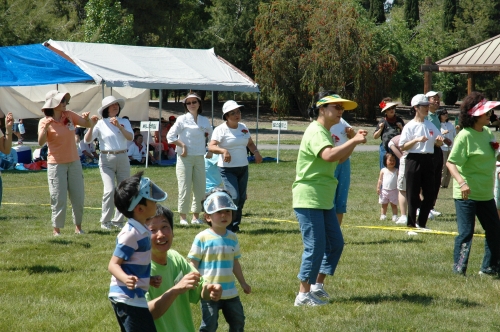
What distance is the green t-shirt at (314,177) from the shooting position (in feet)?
20.2

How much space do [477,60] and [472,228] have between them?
11874mm

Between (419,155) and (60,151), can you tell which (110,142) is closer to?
(60,151)

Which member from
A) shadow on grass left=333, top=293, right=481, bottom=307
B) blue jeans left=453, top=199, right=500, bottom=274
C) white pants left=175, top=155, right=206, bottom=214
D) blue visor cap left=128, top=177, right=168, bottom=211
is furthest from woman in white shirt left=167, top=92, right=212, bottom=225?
blue visor cap left=128, top=177, right=168, bottom=211

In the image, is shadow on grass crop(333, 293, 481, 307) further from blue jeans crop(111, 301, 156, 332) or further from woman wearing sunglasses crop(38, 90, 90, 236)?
woman wearing sunglasses crop(38, 90, 90, 236)

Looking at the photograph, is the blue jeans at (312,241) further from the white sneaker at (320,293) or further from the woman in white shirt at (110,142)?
the woman in white shirt at (110,142)

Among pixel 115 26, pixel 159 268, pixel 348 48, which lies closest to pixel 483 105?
pixel 159 268

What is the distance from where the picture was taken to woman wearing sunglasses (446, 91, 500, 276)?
23.7ft

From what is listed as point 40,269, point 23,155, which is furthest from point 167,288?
point 23,155

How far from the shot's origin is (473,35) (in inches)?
2409

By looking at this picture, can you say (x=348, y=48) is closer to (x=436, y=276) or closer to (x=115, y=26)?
(x=115, y=26)

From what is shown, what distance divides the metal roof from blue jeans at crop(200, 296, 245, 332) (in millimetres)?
14313

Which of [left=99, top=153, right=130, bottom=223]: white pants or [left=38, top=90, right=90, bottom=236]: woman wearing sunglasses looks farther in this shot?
[left=99, top=153, right=130, bottom=223]: white pants

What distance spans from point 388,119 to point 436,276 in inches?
183

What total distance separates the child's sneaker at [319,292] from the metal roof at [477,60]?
12.5m
